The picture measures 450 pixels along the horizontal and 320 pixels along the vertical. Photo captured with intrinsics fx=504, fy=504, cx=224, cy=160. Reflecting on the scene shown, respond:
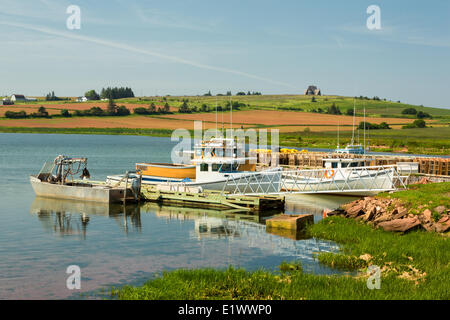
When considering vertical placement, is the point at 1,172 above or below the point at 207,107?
below

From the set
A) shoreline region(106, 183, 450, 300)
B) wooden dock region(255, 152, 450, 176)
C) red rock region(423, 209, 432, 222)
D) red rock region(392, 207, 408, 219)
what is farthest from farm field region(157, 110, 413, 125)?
shoreline region(106, 183, 450, 300)

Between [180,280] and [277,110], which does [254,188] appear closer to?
[180,280]

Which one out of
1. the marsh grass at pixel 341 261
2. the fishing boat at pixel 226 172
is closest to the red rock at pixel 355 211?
the marsh grass at pixel 341 261

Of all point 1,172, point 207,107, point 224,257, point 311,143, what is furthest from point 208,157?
point 207,107

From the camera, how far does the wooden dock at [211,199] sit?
35438mm

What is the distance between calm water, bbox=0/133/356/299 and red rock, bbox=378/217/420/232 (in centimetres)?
290

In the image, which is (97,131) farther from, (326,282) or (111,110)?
(326,282)

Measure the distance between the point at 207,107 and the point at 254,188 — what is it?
485 feet

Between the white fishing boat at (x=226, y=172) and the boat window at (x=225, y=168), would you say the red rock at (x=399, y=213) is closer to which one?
the white fishing boat at (x=226, y=172)

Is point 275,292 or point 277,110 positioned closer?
point 275,292

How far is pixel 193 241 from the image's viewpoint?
2622 cm

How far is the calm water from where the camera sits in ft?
64.2

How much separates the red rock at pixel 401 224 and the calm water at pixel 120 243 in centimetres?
290

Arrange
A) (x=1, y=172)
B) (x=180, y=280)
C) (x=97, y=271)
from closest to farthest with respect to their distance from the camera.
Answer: (x=180, y=280), (x=97, y=271), (x=1, y=172)
